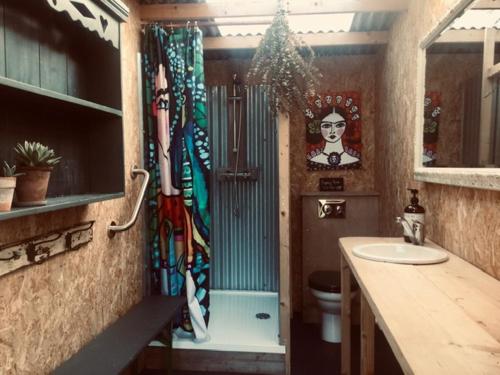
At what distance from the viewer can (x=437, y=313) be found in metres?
1.12

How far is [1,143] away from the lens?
4.62ft

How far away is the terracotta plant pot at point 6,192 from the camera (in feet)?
3.99

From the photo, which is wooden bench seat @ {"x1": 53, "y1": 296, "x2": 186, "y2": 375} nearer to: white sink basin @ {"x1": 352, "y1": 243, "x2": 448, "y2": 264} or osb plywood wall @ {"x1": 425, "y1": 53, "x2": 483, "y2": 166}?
white sink basin @ {"x1": 352, "y1": 243, "x2": 448, "y2": 264}

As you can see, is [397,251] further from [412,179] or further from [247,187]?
[247,187]

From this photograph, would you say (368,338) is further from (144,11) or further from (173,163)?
(144,11)

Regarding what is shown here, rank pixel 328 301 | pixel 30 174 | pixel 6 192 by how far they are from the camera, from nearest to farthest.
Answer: pixel 6 192 → pixel 30 174 → pixel 328 301

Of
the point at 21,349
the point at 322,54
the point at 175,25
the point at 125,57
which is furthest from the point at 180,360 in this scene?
the point at 322,54

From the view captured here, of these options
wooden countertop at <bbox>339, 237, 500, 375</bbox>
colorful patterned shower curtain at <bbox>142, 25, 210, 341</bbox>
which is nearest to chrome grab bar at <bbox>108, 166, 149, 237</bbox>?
colorful patterned shower curtain at <bbox>142, 25, 210, 341</bbox>

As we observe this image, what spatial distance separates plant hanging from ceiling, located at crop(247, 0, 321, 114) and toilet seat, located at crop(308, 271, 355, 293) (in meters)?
1.32

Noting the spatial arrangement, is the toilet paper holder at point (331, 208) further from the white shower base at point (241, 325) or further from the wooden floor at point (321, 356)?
the wooden floor at point (321, 356)

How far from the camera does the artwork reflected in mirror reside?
12.0ft

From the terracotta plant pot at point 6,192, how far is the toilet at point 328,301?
7.48 ft

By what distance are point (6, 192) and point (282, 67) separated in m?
1.76

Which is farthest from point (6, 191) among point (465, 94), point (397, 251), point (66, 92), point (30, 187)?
point (465, 94)
